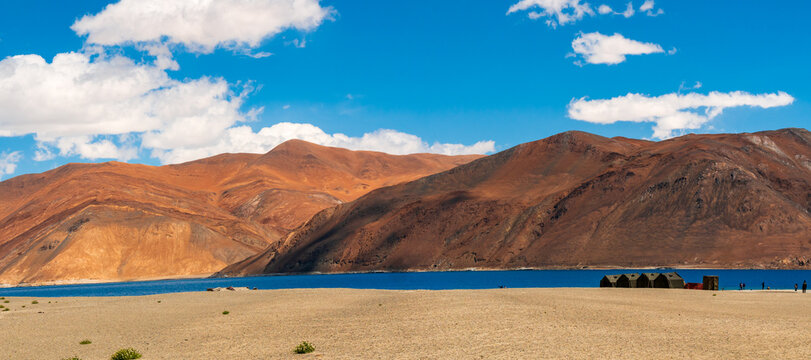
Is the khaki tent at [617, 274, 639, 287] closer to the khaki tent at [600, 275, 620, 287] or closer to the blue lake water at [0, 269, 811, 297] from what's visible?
the khaki tent at [600, 275, 620, 287]

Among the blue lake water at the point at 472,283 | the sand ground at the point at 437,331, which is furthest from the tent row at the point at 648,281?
the sand ground at the point at 437,331

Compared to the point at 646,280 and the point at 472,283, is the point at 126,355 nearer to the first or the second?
the point at 646,280

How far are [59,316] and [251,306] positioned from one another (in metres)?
13.7

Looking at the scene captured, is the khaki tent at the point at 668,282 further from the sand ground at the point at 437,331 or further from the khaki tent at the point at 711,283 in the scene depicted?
the sand ground at the point at 437,331

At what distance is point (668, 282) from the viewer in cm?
8544

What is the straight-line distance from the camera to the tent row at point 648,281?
281ft

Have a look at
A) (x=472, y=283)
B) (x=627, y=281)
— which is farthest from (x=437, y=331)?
(x=472, y=283)

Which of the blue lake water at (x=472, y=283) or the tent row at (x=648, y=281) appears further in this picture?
the blue lake water at (x=472, y=283)

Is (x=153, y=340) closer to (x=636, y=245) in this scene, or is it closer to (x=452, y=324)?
(x=452, y=324)

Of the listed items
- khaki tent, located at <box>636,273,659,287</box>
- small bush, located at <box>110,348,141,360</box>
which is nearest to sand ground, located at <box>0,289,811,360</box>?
small bush, located at <box>110,348,141,360</box>

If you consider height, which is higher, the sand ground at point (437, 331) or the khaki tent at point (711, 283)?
the khaki tent at point (711, 283)

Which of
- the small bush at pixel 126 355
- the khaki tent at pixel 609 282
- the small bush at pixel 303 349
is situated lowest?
the small bush at pixel 126 355

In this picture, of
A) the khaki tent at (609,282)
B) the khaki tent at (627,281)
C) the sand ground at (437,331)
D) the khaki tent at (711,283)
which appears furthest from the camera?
the khaki tent at (609,282)

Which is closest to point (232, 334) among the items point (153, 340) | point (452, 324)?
point (153, 340)
